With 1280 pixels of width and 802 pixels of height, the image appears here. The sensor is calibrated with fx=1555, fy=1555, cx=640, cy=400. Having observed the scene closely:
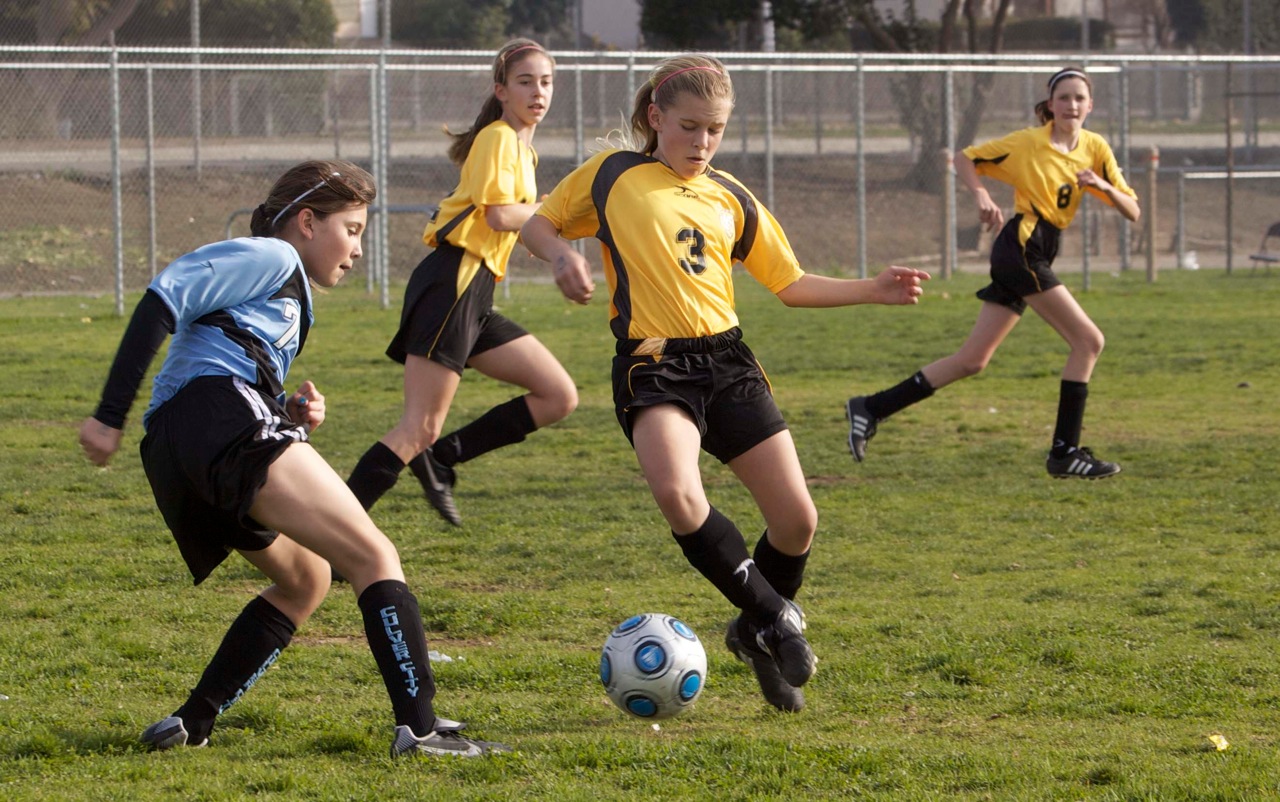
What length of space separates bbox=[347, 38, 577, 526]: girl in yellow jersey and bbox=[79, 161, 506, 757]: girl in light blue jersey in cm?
205

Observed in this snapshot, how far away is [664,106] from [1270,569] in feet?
10.4

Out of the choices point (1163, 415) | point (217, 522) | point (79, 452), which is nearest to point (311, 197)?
point (217, 522)

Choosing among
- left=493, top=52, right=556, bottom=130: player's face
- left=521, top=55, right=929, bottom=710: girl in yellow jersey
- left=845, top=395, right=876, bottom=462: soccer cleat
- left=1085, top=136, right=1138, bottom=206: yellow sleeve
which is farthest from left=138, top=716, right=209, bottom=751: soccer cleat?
left=1085, top=136, right=1138, bottom=206: yellow sleeve

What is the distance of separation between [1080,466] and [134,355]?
570 centimetres

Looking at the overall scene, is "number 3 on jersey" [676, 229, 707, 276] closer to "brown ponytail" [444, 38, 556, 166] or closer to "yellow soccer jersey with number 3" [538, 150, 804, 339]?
"yellow soccer jersey with number 3" [538, 150, 804, 339]

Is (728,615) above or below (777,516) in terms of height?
below

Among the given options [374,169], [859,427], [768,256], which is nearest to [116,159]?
[374,169]

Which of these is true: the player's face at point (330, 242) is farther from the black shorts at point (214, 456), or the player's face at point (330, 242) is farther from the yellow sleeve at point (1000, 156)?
the yellow sleeve at point (1000, 156)

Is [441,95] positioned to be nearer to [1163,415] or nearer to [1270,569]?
[1163,415]

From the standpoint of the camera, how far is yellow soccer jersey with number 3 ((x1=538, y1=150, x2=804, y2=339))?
4.49 m

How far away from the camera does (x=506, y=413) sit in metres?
6.77

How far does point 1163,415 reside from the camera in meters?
9.98

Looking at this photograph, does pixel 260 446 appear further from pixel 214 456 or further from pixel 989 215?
pixel 989 215

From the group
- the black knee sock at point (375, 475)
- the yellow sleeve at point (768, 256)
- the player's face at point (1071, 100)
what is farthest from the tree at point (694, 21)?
the yellow sleeve at point (768, 256)
